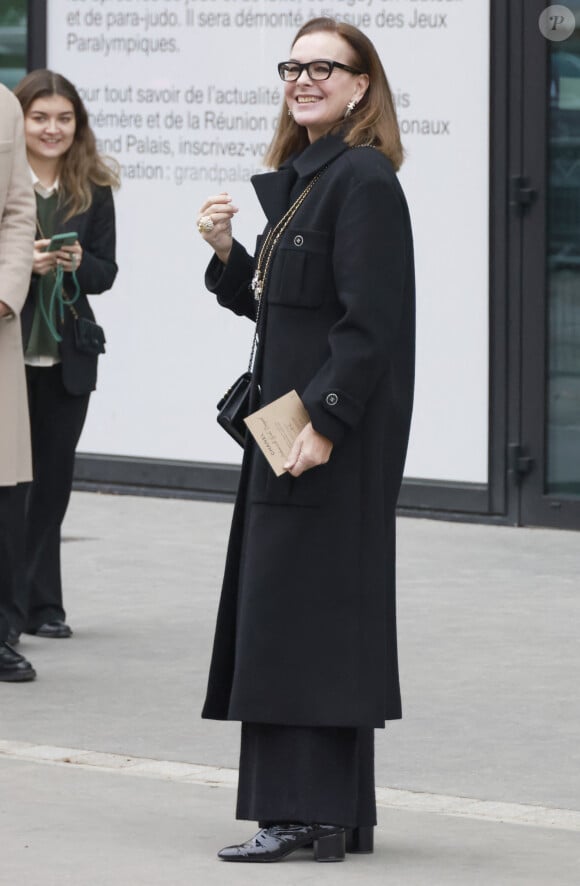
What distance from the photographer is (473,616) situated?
8.46 m

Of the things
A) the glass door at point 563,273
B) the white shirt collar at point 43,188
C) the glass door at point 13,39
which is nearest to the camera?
the white shirt collar at point 43,188

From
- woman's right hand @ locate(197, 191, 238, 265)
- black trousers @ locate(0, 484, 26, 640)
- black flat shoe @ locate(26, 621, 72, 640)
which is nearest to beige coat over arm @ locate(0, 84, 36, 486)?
black trousers @ locate(0, 484, 26, 640)

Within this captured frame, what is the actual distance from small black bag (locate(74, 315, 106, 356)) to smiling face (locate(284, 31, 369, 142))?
2862 millimetres

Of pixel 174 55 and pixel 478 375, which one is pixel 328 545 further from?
pixel 174 55

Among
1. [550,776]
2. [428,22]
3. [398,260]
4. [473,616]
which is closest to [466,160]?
[428,22]

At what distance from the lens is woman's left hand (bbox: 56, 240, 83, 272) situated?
7.87 meters

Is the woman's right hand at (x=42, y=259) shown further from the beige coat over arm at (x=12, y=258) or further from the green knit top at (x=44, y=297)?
the beige coat over arm at (x=12, y=258)

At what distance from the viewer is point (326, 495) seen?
200 inches

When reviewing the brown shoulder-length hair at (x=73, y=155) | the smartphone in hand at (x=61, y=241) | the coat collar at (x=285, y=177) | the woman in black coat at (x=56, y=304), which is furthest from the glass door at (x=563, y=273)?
the coat collar at (x=285, y=177)

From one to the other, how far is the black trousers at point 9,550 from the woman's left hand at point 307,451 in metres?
2.55

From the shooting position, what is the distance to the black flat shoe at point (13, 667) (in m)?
7.29

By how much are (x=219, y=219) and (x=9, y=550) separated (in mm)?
2491

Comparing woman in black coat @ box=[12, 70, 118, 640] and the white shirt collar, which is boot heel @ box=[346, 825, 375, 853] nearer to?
woman in black coat @ box=[12, 70, 118, 640]

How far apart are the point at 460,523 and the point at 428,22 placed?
229 centimetres
